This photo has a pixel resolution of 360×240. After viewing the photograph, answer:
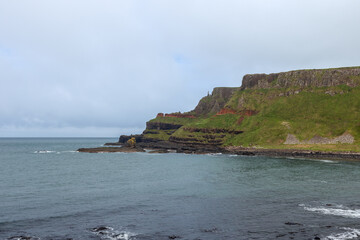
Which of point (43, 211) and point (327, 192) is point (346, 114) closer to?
point (327, 192)

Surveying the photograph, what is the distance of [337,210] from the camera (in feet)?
132

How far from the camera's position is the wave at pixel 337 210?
125 ft

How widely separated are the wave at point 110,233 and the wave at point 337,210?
1014 inches

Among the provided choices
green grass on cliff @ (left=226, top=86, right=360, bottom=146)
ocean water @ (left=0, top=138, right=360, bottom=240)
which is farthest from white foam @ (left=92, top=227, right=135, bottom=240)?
green grass on cliff @ (left=226, top=86, right=360, bottom=146)

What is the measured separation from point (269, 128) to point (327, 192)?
133185 mm

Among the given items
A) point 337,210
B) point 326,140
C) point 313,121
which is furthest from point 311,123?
point 337,210

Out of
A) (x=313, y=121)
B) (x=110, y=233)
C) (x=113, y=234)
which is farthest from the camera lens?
(x=313, y=121)

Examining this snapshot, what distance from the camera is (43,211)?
4019cm

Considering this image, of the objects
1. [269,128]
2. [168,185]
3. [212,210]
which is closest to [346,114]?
[269,128]

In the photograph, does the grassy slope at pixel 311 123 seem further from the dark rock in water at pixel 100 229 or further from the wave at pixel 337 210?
the dark rock in water at pixel 100 229

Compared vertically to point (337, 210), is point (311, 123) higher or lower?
higher

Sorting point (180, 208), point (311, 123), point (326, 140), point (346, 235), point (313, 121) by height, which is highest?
point (313, 121)

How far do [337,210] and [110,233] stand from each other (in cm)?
3094

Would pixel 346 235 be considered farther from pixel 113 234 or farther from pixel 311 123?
pixel 311 123
